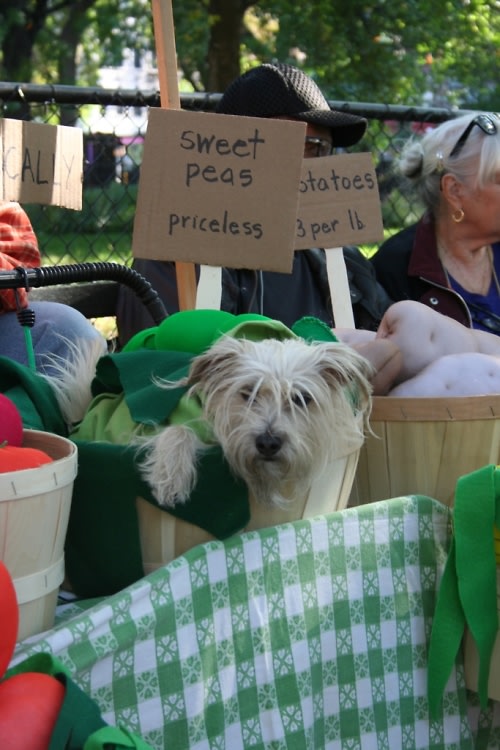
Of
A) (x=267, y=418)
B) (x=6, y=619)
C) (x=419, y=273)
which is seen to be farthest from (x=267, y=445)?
(x=419, y=273)

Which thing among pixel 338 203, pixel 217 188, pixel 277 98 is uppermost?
pixel 277 98

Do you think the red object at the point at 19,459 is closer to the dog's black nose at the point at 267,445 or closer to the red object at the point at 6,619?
the red object at the point at 6,619

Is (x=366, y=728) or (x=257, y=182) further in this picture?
(x=257, y=182)

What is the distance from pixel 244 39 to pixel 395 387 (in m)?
17.5

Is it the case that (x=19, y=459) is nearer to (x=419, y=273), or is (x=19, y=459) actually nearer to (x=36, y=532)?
(x=36, y=532)

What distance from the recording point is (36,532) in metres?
1.34

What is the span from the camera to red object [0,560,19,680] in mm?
1148

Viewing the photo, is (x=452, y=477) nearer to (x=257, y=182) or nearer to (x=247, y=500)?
(x=247, y=500)

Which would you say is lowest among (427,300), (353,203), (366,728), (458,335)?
(366,728)

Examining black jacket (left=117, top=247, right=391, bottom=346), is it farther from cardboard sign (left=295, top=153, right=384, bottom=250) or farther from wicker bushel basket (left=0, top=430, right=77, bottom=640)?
wicker bushel basket (left=0, top=430, right=77, bottom=640)

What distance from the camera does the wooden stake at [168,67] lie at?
2.25 metres

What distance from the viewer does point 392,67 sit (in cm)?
1564

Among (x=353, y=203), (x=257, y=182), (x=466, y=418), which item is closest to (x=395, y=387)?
(x=466, y=418)

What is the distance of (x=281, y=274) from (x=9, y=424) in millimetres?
1786
